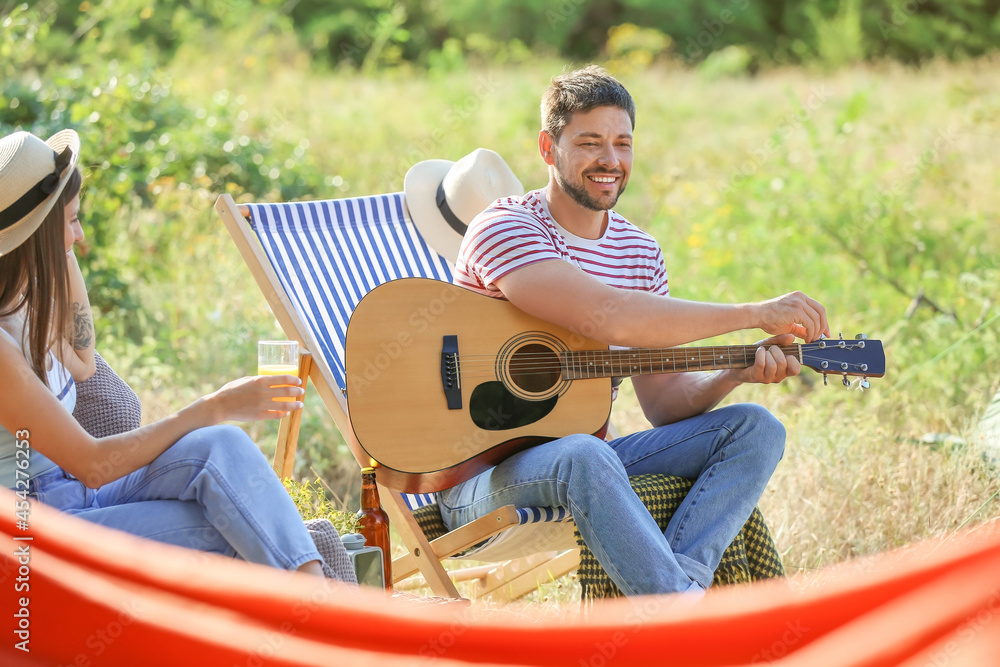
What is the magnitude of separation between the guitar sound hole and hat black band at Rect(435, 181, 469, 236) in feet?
2.78

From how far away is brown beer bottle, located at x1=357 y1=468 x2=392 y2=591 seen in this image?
252 cm

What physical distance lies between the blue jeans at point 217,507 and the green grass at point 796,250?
1790 millimetres

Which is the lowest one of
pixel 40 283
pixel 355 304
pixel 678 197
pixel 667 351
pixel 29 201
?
pixel 678 197

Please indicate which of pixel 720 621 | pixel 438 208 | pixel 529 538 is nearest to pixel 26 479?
pixel 529 538

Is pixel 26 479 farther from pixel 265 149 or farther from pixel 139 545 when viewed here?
pixel 265 149

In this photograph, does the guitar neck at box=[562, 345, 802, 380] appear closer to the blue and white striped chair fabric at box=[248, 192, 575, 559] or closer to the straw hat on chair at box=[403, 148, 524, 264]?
the blue and white striped chair fabric at box=[248, 192, 575, 559]

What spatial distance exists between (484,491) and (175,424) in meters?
0.86

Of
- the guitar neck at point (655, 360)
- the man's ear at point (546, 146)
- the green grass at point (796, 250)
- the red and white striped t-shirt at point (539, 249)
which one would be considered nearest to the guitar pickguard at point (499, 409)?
the guitar neck at point (655, 360)

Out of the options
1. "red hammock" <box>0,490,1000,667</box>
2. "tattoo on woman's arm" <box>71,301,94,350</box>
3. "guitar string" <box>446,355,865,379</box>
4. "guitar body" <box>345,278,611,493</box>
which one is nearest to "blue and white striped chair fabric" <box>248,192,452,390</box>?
"guitar body" <box>345,278,611,493</box>

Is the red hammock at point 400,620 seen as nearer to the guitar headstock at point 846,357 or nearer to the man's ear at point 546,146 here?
the guitar headstock at point 846,357

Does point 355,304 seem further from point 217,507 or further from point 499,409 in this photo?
point 217,507

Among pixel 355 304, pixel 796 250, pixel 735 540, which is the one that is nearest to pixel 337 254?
pixel 355 304

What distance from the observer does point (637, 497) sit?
223cm

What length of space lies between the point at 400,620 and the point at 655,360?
4.78ft
